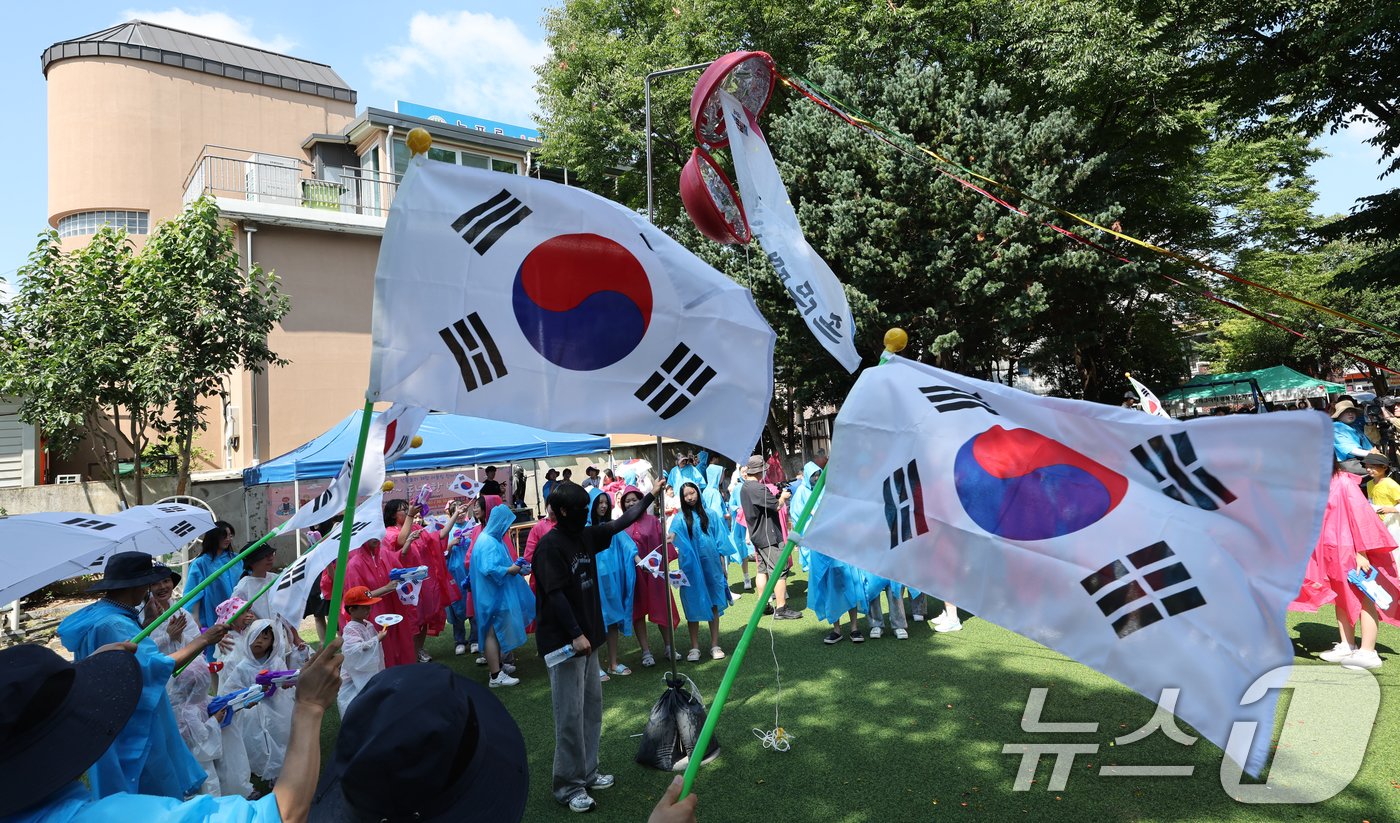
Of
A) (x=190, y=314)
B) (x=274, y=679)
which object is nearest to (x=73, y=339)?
(x=190, y=314)

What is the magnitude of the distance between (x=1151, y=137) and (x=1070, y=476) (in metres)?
19.6

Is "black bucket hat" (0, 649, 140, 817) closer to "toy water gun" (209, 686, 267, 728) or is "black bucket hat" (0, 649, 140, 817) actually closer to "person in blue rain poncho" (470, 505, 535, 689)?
"toy water gun" (209, 686, 267, 728)

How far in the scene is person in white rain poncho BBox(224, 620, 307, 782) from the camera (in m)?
5.30

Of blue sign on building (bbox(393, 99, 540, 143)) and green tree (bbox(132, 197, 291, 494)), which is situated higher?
blue sign on building (bbox(393, 99, 540, 143))

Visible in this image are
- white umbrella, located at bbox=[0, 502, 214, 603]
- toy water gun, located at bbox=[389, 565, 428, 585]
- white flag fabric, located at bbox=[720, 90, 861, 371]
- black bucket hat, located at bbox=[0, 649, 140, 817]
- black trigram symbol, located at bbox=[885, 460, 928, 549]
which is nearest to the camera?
black bucket hat, located at bbox=[0, 649, 140, 817]

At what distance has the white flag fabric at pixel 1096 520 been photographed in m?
2.31

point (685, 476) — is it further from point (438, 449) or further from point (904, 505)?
point (904, 505)

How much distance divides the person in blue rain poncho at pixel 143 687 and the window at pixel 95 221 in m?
23.5

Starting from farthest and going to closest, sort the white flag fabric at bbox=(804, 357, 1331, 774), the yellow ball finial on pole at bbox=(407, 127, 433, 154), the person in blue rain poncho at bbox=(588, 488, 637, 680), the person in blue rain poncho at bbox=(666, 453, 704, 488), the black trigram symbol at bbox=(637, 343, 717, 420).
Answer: the person in blue rain poncho at bbox=(666, 453, 704, 488) < the person in blue rain poncho at bbox=(588, 488, 637, 680) < the black trigram symbol at bbox=(637, 343, 717, 420) < the yellow ball finial on pole at bbox=(407, 127, 433, 154) < the white flag fabric at bbox=(804, 357, 1331, 774)

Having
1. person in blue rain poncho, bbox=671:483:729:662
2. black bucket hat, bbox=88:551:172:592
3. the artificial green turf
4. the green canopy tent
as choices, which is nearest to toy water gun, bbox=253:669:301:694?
black bucket hat, bbox=88:551:172:592

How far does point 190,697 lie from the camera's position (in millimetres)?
4777

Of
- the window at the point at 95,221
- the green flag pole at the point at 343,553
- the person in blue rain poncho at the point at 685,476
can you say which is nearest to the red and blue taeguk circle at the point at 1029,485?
the green flag pole at the point at 343,553

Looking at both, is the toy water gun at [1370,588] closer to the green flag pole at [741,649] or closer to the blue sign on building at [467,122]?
the green flag pole at [741,649]

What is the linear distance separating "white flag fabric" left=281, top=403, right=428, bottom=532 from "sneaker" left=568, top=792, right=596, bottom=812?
217 cm
